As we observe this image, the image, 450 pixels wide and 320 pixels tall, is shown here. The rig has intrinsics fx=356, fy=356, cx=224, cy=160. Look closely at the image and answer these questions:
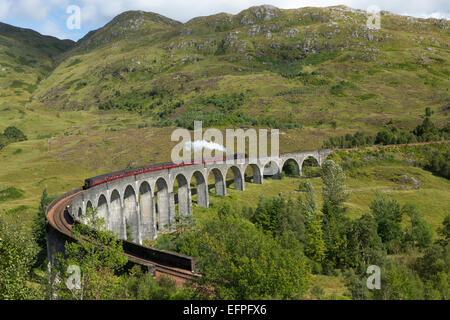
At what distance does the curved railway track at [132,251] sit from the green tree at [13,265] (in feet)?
14.3

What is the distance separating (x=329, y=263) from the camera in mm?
50594

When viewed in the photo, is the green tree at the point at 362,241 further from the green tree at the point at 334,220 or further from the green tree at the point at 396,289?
the green tree at the point at 396,289

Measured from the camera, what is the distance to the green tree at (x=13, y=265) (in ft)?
79.8

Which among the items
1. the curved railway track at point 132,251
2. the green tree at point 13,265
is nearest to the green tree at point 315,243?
the curved railway track at point 132,251

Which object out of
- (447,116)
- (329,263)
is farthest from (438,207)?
(447,116)

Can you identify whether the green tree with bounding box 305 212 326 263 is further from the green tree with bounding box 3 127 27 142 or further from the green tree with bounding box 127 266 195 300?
the green tree with bounding box 3 127 27 142

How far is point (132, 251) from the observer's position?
32688 mm

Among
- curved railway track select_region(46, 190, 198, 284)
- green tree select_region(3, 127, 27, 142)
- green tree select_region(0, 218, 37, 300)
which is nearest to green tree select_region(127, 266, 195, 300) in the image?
curved railway track select_region(46, 190, 198, 284)

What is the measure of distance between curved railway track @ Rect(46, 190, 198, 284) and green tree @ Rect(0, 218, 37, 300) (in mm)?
4365

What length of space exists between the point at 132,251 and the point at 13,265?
9954mm

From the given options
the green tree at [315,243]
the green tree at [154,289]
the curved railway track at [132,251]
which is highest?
the green tree at [154,289]

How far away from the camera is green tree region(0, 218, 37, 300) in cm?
2433
